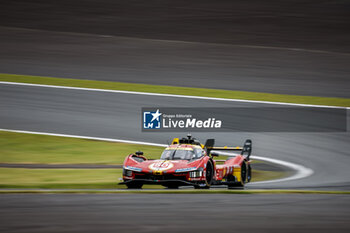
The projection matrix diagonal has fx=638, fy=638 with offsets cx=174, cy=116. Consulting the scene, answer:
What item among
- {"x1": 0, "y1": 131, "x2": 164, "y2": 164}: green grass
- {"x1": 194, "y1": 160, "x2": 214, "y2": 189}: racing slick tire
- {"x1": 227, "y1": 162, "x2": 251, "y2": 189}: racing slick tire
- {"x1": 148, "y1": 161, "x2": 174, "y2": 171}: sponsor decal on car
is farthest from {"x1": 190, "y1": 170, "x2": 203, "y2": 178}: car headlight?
{"x1": 0, "y1": 131, "x2": 164, "y2": 164}: green grass

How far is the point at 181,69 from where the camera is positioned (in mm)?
25234

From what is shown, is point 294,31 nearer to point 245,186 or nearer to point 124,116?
point 124,116

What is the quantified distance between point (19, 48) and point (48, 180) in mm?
15538

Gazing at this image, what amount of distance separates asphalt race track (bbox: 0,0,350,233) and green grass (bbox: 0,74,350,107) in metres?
0.61

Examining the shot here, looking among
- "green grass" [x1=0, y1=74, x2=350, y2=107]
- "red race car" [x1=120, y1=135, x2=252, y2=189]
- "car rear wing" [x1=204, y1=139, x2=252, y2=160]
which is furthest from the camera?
"green grass" [x1=0, y1=74, x2=350, y2=107]

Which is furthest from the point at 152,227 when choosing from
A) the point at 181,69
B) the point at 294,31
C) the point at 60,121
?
the point at 294,31

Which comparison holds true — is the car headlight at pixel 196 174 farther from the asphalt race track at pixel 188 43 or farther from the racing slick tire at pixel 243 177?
the asphalt race track at pixel 188 43

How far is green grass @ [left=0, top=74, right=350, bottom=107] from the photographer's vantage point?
21516mm

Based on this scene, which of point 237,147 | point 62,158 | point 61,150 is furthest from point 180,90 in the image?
point 237,147

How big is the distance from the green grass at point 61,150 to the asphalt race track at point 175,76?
2.62ft

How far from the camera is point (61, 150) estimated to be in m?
17.0

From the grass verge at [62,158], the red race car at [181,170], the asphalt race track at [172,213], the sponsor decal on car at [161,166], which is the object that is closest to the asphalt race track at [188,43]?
the grass verge at [62,158]

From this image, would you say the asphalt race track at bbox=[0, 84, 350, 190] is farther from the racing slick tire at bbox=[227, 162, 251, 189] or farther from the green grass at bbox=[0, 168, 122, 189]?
the green grass at bbox=[0, 168, 122, 189]

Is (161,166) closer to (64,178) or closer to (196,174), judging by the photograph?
(196,174)
